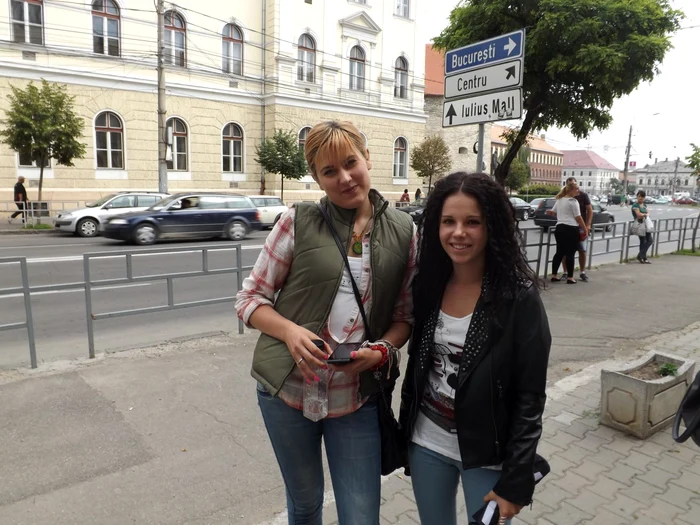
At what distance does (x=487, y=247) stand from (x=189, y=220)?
1580 centimetres

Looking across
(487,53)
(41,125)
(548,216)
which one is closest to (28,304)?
(487,53)

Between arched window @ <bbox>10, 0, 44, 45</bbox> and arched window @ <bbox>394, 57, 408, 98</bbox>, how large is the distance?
20.0m

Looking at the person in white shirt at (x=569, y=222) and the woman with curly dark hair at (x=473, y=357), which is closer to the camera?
the woman with curly dark hair at (x=473, y=357)

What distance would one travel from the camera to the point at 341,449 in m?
1.90

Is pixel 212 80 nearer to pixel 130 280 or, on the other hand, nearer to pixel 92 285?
pixel 130 280

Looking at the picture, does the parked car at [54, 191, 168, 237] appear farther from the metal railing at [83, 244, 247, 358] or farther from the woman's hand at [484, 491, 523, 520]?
the woman's hand at [484, 491, 523, 520]

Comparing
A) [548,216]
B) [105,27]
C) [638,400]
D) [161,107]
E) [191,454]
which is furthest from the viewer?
[105,27]

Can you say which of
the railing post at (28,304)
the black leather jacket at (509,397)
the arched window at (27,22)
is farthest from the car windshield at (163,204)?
the black leather jacket at (509,397)

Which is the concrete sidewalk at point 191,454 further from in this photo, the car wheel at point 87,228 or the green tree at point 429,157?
the green tree at point 429,157


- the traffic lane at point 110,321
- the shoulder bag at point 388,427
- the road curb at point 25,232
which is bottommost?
the road curb at point 25,232

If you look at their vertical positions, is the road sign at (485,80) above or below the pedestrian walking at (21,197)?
above

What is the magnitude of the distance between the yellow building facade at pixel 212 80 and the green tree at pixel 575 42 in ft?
64.5

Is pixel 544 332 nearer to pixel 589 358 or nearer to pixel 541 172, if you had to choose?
pixel 589 358

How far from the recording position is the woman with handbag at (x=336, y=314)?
5.96 feet
